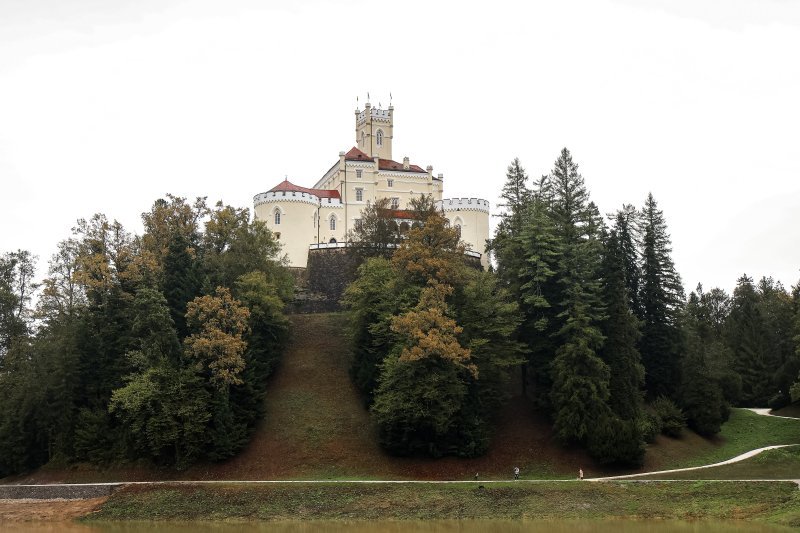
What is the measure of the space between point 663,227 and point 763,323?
57.7ft

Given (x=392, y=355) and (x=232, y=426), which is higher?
(x=392, y=355)

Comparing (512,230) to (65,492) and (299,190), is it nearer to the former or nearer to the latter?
(299,190)

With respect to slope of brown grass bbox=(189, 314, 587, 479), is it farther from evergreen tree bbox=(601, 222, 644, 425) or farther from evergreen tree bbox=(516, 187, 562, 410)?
evergreen tree bbox=(601, 222, 644, 425)

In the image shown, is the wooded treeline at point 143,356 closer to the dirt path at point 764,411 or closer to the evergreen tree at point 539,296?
the evergreen tree at point 539,296

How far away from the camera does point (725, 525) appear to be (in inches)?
1136

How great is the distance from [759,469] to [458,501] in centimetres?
1419

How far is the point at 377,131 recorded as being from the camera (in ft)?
257

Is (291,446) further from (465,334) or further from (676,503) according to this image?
(676,503)

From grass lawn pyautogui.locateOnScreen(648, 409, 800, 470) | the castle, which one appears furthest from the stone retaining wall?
the castle

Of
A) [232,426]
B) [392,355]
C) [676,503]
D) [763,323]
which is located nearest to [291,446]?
[232,426]

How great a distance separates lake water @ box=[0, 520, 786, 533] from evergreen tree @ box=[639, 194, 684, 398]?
20.9 m

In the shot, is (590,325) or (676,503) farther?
(590,325)

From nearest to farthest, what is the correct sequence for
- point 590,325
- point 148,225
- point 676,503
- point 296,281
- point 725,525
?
1. point 725,525
2. point 676,503
3. point 590,325
4. point 148,225
5. point 296,281

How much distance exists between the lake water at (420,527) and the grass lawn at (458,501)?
94cm
